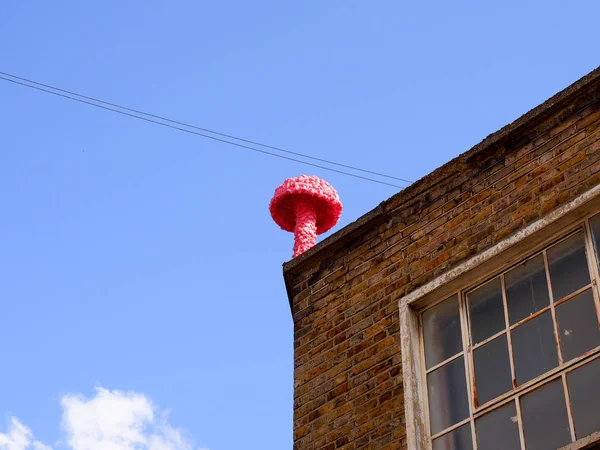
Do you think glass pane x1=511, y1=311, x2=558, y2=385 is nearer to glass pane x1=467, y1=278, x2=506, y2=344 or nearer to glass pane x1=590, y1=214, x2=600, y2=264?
glass pane x1=467, y1=278, x2=506, y2=344

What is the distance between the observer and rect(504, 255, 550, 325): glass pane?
7137mm

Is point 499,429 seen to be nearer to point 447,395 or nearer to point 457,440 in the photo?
point 457,440

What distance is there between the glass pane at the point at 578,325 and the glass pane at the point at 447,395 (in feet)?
2.47

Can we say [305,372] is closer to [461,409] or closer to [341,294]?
[341,294]

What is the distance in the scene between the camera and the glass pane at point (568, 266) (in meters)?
7.00

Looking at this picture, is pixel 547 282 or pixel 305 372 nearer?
pixel 547 282

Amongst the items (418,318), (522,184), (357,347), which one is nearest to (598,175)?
(522,184)

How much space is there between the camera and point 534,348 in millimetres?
6945

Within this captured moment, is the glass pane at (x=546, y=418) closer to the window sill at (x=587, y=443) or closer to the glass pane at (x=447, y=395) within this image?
the window sill at (x=587, y=443)

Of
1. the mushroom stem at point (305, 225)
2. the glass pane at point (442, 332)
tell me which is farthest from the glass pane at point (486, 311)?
the mushroom stem at point (305, 225)

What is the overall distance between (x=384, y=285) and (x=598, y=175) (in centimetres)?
179

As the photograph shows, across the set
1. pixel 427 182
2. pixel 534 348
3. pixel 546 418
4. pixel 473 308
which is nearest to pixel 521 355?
pixel 534 348

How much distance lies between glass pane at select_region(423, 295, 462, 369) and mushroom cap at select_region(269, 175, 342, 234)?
8.10ft

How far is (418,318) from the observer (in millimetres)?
7836
